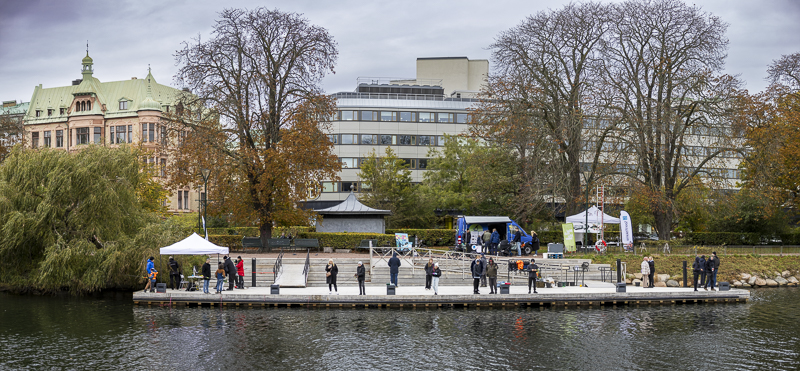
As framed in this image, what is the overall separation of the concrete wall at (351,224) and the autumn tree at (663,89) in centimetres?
1573

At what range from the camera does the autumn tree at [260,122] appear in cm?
3719

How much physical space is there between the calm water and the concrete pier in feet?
2.50

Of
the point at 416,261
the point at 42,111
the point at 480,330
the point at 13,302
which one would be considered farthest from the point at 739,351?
the point at 42,111

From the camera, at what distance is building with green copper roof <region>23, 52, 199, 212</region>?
76500mm

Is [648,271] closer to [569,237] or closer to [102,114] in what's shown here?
[569,237]

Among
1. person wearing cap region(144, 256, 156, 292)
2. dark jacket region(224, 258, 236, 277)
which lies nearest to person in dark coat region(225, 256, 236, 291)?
dark jacket region(224, 258, 236, 277)

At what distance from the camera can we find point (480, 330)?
2042 cm

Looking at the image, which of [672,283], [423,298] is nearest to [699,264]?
[672,283]

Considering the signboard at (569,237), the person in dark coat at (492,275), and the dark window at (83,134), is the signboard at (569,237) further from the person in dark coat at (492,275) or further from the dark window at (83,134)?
the dark window at (83,134)

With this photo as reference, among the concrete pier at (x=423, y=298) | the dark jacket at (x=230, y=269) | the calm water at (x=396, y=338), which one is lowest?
the calm water at (x=396, y=338)

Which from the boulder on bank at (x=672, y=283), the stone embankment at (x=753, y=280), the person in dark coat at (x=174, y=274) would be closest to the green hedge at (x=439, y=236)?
the stone embankment at (x=753, y=280)

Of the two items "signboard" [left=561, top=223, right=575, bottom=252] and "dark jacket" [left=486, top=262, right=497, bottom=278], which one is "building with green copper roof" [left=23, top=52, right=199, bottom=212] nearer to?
"signboard" [left=561, top=223, right=575, bottom=252]

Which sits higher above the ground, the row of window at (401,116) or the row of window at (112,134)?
the row of window at (401,116)

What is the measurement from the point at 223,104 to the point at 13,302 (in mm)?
15832
